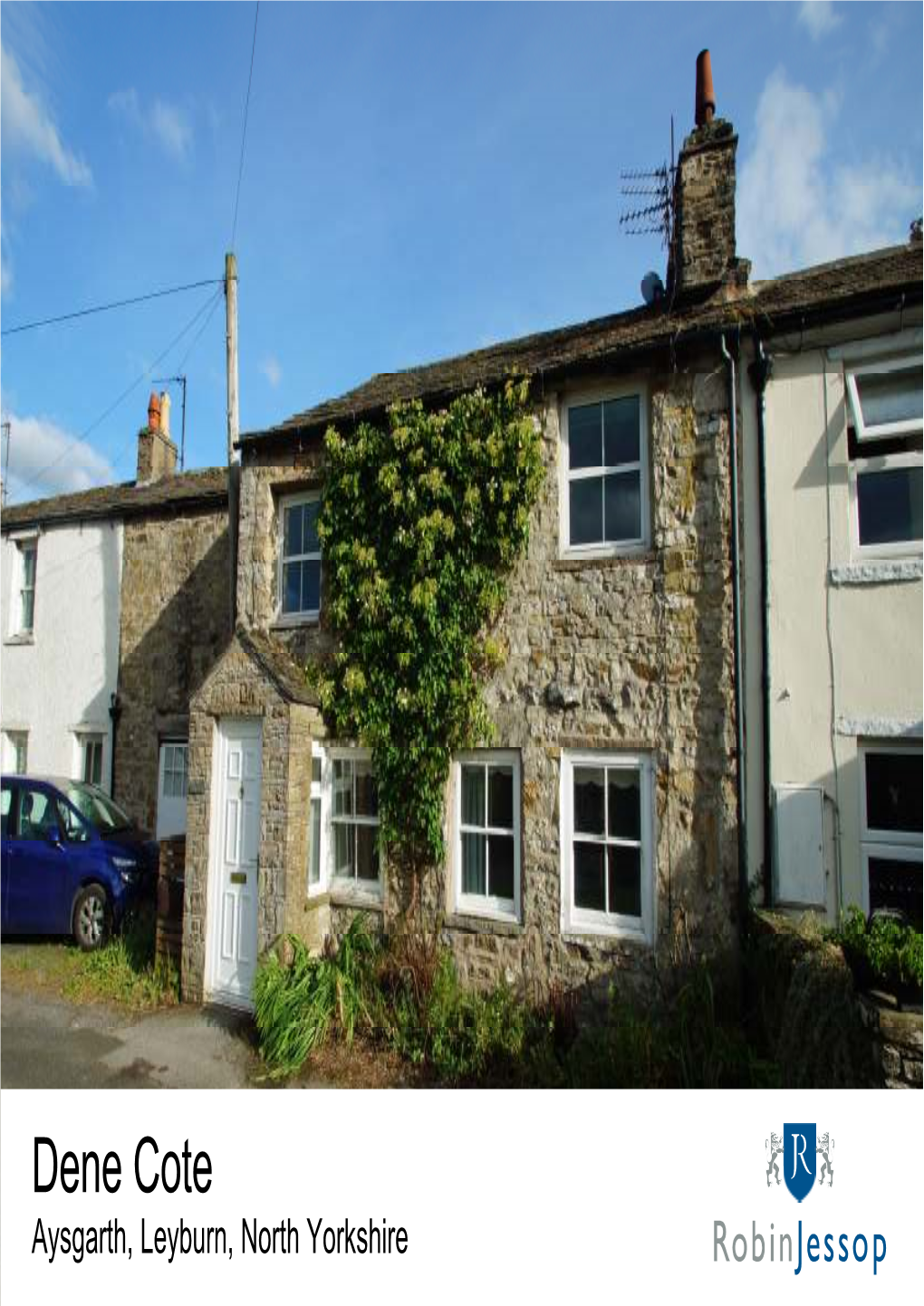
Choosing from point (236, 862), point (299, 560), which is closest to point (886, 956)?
point (236, 862)

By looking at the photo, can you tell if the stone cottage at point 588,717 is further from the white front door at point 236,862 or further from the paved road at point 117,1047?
the paved road at point 117,1047

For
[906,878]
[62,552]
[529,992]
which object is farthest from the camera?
[62,552]

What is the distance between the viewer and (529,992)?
6.27m

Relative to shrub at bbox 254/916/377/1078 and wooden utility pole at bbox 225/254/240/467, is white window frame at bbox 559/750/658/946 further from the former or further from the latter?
wooden utility pole at bbox 225/254/240/467

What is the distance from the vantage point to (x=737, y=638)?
5.73m

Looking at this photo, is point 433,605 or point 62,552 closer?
point 433,605

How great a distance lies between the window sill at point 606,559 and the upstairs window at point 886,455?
1678 millimetres

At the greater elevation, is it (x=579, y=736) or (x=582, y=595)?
(x=582, y=595)

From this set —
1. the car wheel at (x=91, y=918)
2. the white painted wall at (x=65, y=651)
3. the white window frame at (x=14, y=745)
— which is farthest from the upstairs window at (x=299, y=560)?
the white window frame at (x=14, y=745)

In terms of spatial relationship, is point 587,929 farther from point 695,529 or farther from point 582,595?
point 695,529

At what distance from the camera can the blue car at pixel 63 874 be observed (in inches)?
329
